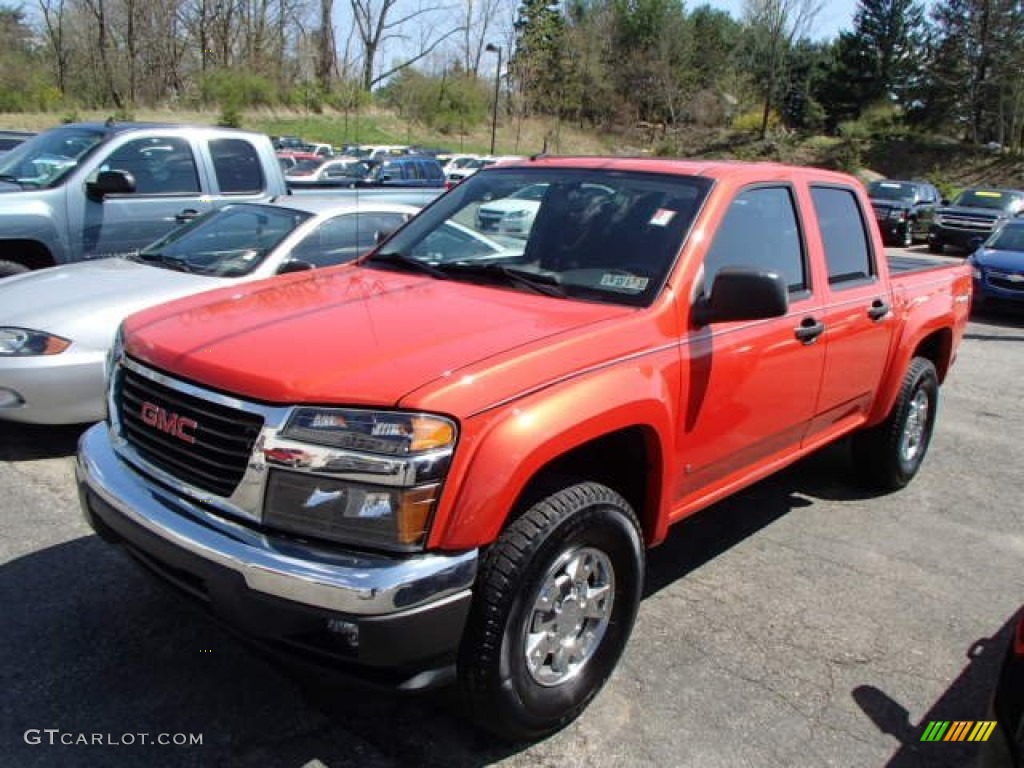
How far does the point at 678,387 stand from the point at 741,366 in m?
0.44

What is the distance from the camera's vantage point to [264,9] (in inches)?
2217

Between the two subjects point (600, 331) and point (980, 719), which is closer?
point (600, 331)

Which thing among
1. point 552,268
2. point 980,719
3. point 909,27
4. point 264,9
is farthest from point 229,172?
point 909,27

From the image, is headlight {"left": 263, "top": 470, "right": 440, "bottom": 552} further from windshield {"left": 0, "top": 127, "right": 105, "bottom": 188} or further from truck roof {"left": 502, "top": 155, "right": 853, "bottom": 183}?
windshield {"left": 0, "top": 127, "right": 105, "bottom": 188}

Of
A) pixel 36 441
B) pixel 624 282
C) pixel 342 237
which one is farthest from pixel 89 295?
pixel 624 282

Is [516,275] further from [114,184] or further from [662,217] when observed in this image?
[114,184]

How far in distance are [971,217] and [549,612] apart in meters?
20.9

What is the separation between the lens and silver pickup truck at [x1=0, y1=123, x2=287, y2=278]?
682cm

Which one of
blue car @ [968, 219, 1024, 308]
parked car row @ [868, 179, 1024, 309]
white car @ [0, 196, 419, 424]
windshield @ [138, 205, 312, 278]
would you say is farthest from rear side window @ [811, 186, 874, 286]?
parked car row @ [868, 179, 1024, 309]

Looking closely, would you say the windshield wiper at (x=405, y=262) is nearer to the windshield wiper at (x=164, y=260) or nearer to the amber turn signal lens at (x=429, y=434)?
the amber turn signal lens at (x=429, y=434)

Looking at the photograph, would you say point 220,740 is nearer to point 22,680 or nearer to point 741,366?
point 22,680

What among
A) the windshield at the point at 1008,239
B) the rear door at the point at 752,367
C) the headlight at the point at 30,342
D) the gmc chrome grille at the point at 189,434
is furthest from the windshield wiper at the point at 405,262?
the windshield at the point at 1008,239

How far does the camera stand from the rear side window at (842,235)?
4120 millimetres

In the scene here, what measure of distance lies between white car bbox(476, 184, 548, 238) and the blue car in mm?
10121
